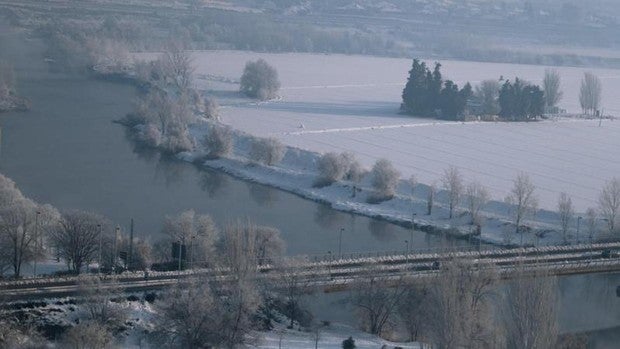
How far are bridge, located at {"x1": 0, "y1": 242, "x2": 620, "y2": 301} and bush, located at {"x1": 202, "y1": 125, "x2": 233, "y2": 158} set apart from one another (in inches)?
156

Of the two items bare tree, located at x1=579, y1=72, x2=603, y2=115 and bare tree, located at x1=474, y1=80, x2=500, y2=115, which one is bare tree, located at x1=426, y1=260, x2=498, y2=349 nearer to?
bare tree, located at x1=474, y1=80, x2=500, y2=115

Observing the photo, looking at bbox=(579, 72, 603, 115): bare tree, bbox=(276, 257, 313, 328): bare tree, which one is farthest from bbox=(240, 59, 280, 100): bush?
bbox=(276, 257, 313, 328): bare tree

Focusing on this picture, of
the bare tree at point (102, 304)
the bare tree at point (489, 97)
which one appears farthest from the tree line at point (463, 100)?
the bare tree at point (102, 304)

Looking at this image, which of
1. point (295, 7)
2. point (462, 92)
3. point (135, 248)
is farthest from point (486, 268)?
point (295, 7)

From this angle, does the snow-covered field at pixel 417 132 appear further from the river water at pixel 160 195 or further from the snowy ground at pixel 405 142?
the river water at pixel 160 195

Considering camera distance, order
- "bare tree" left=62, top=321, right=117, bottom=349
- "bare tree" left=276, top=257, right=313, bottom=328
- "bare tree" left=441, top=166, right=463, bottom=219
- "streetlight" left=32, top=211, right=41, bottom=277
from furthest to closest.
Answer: "bare tree" left=441, top=166, right=463, bottom=219 < "streetlight" left=32, top=211, right=41, bottom=277 < "bare tree" left=276, top=257, right=313, bottom=328 < "bare tree" left=62, top=321, right=117, bottom=349

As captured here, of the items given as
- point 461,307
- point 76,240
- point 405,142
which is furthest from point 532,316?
point 405,142

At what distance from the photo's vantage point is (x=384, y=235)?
9.77 metres

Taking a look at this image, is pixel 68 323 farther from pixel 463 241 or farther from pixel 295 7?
pixel 295 7

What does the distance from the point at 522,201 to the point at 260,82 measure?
706 centimetres

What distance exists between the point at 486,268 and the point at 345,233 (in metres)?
2.52

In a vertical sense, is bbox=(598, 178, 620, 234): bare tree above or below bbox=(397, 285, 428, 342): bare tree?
above

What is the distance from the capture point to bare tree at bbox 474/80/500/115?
16422 mm

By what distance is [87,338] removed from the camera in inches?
225
